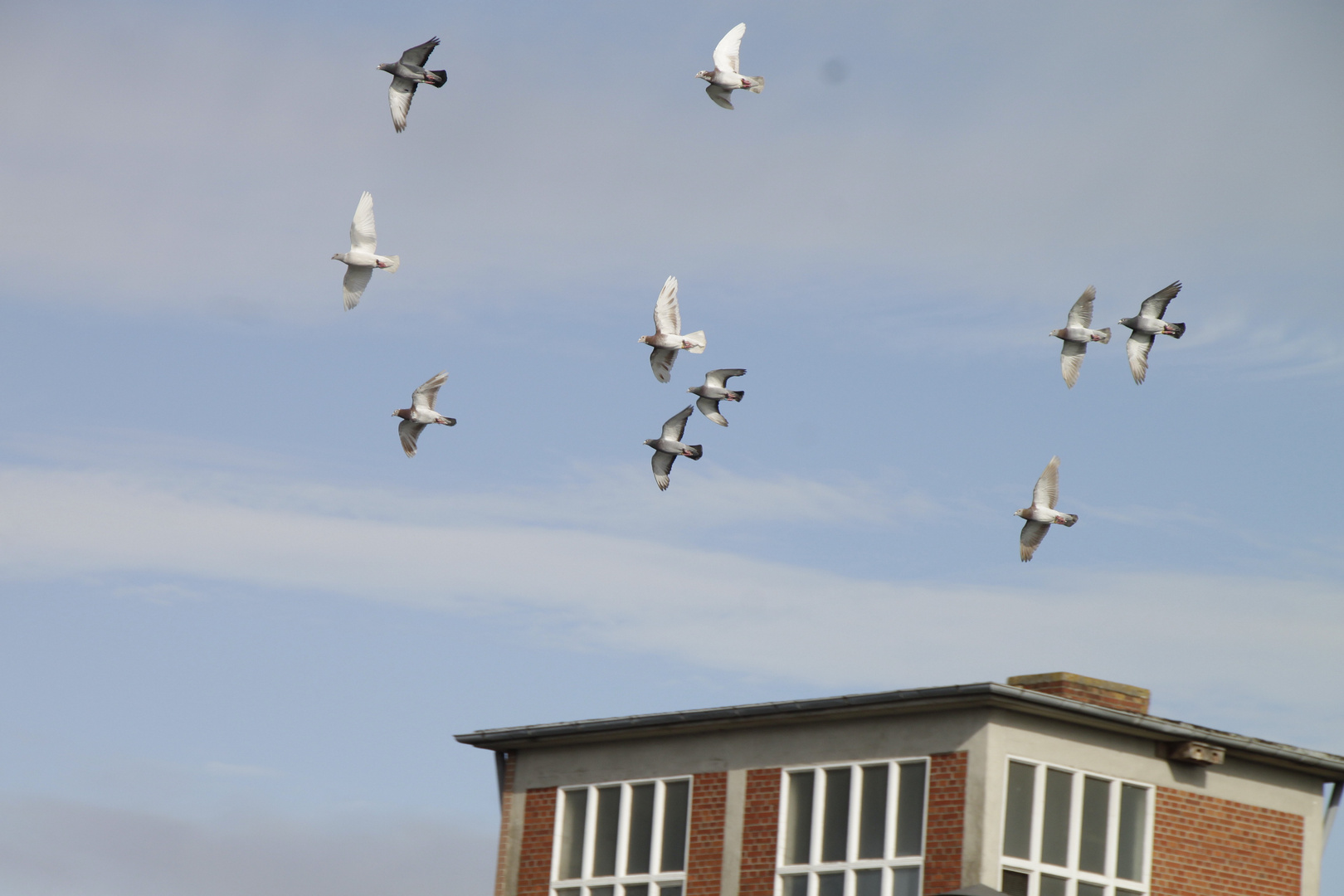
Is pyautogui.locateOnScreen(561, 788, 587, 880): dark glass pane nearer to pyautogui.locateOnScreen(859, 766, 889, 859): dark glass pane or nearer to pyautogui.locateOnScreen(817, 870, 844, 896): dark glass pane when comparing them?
pyautogui.locateOnScreen(817, 870, 844, 896): dark glass pane

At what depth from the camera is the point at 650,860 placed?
3350 cm

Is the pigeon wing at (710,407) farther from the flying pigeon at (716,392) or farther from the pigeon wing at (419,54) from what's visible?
the pigeon wing at (419,54)

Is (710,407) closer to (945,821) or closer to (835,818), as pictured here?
(835,818)

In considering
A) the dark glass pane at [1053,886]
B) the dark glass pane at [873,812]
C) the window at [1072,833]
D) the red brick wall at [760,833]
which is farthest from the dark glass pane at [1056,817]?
the red brick wall at [760,833]

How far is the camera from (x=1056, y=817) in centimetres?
3042

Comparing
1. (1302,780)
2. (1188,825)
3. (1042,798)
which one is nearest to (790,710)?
(1042,798)

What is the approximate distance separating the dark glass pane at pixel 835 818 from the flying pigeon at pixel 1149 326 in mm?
11154

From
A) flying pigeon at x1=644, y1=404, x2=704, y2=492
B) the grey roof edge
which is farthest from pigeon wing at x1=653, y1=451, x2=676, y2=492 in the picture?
the grey roof edge

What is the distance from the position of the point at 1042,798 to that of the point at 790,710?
4300mm

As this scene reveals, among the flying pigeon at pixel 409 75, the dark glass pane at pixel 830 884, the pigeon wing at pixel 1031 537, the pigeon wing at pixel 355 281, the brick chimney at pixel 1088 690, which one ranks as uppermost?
the flying pigeon at pixel 409 75

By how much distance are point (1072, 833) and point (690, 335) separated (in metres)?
11.6

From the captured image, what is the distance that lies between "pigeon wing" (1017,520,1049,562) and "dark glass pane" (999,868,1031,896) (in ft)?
33.9

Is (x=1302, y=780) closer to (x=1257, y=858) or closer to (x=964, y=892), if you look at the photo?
(x=1257, y=858)

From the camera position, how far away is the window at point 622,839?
3341cm
